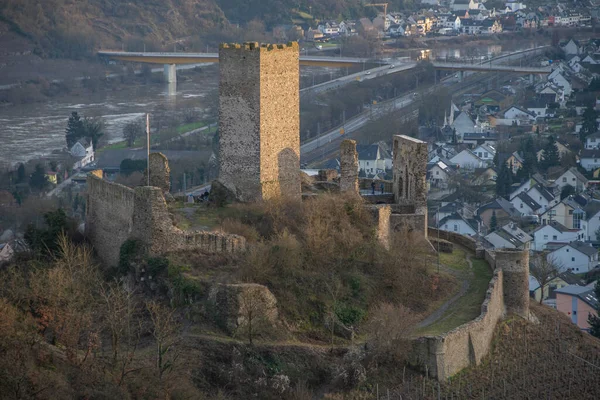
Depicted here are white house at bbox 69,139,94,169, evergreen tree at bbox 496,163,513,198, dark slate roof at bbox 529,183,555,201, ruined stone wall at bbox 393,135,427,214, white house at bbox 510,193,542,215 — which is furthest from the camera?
white house at bbox 69,139,94,169

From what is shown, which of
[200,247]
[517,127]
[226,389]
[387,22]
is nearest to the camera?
[226,389]

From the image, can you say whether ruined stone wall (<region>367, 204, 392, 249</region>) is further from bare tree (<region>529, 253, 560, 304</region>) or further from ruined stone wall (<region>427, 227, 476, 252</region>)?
bare tree (<region>529, 253, 560, 304</region>)

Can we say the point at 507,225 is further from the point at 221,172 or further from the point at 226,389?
the point at 226,389

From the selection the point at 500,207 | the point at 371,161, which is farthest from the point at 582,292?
the point at 371,161

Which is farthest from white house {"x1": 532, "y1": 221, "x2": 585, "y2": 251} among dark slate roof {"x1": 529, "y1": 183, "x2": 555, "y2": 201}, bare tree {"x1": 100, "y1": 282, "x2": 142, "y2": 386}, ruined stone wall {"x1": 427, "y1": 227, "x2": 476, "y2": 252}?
bare tree {"x1": 100, "y1": 282, "x2": 142, "y2": 386}

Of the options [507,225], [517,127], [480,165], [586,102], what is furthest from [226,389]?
[586,102]

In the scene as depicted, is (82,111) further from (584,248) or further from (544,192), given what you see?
(584,248)

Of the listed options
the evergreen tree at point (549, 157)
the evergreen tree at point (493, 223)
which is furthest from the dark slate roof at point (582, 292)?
the evergreen tree at point (549, 157)

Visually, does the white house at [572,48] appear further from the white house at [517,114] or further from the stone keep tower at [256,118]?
the stone keep tower at [256,118]
